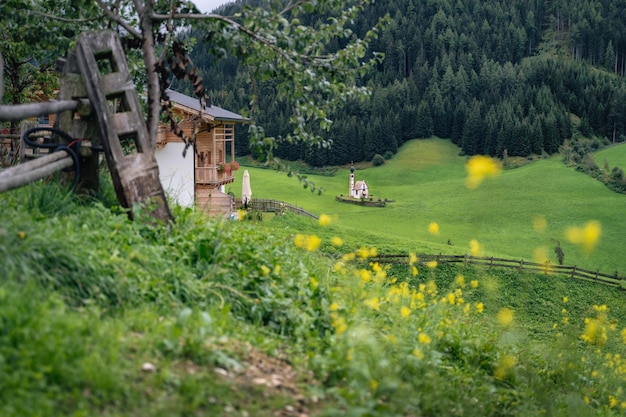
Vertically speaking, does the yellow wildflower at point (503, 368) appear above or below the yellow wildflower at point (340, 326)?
below

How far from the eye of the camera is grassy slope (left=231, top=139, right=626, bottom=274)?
1615 inches

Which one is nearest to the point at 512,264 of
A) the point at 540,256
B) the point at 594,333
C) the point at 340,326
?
the point at 540,256

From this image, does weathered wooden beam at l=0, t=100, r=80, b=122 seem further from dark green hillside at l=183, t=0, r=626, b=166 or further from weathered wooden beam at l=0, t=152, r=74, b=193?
dark green hillside at l=183, t=0, r=626, b=166

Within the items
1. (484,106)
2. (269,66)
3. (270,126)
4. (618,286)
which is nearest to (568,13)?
(484,106)

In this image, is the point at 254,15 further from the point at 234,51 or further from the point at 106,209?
the point at 106,209

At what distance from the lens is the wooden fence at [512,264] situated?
26.6 meters

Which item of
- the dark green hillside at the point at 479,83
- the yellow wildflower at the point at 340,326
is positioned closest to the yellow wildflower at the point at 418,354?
the yellow wildflower at the point at 340,326

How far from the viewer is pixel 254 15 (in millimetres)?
6867

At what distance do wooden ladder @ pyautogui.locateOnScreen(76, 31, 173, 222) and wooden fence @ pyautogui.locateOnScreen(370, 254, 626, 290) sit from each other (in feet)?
67.3

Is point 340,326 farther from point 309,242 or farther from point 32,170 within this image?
point 32,170

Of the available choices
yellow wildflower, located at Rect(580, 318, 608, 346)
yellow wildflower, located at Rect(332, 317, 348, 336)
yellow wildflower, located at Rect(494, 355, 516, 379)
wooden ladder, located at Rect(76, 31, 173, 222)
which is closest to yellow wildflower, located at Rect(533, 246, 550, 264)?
yellow wildflower, located at Rect(580, 318, 608, 346)

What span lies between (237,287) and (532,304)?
68.4 ft

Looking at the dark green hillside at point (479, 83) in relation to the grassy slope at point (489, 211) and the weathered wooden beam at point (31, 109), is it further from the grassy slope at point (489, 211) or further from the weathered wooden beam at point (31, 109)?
the weathered wooden beam at point (31, 109)

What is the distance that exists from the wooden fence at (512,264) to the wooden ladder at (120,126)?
2051 cm
